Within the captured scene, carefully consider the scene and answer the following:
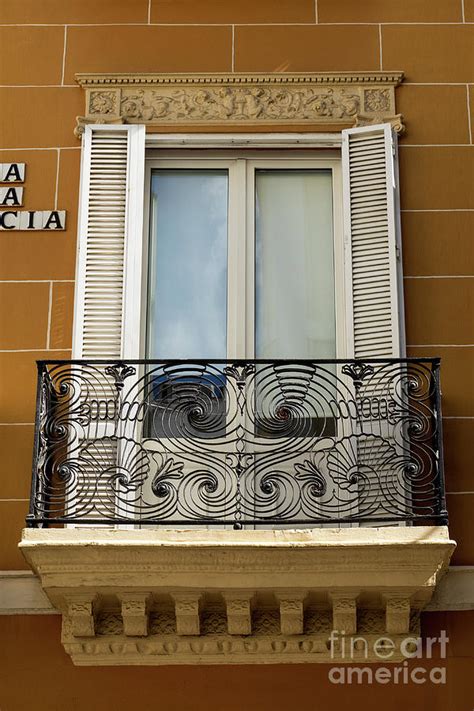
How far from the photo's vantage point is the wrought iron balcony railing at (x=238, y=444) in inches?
344

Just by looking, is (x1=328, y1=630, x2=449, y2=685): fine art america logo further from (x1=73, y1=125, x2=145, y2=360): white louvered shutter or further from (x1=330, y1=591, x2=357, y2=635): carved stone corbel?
(x1=73, y1=125, x2=145, y2=360): white louvered shutter

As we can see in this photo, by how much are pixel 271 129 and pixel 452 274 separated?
1.71 metres

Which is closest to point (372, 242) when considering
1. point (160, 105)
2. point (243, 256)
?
point (243, 256)

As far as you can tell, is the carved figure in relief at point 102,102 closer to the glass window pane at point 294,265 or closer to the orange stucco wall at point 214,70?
the orange stucco wall at point 214,70

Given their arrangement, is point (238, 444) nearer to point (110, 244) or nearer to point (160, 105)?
point (110, 244)

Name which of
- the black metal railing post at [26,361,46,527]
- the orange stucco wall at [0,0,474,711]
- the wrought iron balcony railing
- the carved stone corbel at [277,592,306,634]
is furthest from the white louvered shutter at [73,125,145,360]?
the carved stone corbel at [277,592,306,634]

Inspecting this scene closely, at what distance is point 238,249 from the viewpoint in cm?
1014

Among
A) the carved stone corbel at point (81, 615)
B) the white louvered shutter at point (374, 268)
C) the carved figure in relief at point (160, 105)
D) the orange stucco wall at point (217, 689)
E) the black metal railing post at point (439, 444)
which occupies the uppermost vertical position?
the carved figure in relief at point (160, 105)

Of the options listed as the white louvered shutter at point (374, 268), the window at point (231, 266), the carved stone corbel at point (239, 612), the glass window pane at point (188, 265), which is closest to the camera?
the carved stone corbel at point (239, 612)

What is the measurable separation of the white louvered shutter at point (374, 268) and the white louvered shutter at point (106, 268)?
1.48 meters

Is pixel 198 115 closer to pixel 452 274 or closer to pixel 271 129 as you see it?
pixel 271 129

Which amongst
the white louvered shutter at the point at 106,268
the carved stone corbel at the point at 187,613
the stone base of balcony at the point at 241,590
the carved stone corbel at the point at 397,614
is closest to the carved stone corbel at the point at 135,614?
the stone base of balcony at the point at 241,590

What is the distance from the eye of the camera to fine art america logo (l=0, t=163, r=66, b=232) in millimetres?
10039

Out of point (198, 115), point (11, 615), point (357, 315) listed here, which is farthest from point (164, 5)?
point (11, 615)
